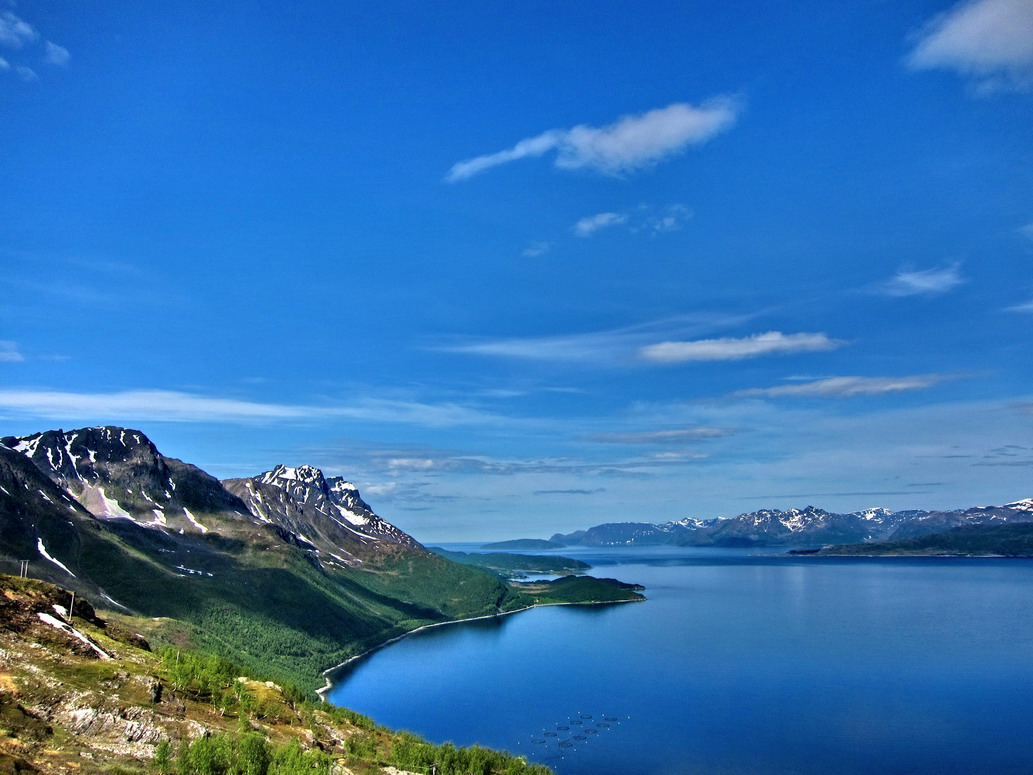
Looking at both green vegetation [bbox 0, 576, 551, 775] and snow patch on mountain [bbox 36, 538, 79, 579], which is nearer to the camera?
green vegetation [bbox 0, 576, 551, 775]

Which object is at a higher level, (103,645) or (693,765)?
(103,645)

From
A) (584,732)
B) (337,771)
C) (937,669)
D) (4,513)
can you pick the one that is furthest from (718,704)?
(4,513)

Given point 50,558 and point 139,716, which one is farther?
point 50,558

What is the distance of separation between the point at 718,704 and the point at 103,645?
142 metres

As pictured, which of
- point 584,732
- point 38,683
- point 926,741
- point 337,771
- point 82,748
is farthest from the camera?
point 584,732

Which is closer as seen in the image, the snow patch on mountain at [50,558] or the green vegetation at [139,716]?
the green vegetation at [139,716]

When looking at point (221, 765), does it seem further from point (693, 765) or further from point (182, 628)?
point (182, 628)

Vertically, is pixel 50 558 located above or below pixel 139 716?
above

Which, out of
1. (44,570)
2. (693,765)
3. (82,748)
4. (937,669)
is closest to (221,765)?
(82,748)

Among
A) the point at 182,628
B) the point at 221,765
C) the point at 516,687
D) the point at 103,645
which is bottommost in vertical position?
the point at 516,687

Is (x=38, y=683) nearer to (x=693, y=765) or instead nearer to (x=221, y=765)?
(x=221, y=765)

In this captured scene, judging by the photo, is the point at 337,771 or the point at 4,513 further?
the point at 4,513

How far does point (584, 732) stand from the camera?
495 feet

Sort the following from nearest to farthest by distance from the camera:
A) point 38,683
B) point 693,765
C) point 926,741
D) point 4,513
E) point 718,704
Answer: point 38,683 → point 693,765 → point 926,741 → point 718,704 → point 4,513
